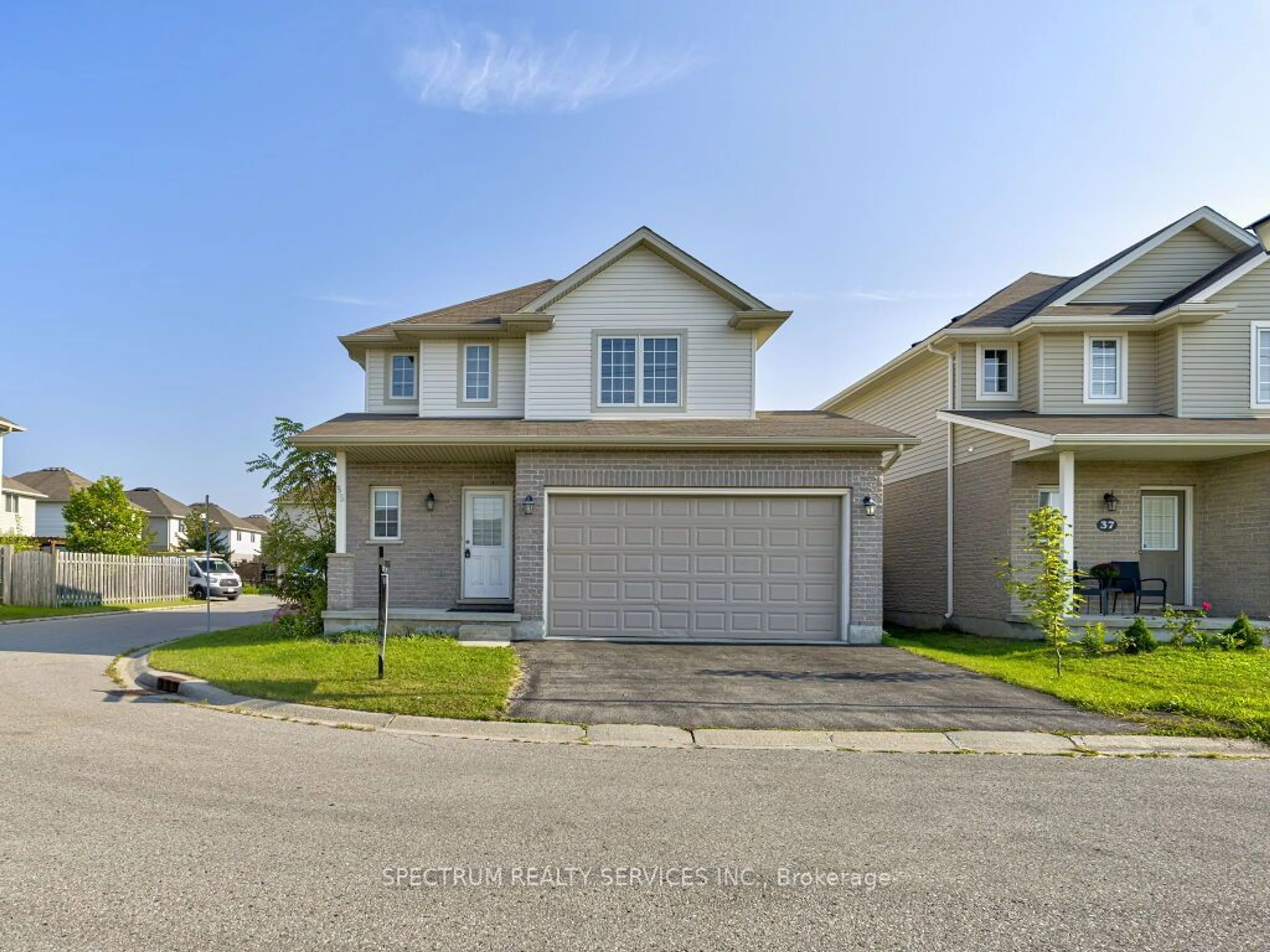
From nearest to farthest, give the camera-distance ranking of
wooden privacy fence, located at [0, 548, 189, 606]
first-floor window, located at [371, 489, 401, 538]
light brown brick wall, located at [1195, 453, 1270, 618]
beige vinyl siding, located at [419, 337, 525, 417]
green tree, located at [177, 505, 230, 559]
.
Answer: light brown brick wall, located at [1195, 453, 1270, 618], first-floor window, located at [371, 489, 401, 538], beige vinyl siding, located at [419, 337, 525, 417], wooden privacy fence, located at [0, 548, 189, 606], green tree, located at [177, 505, 230, 559]

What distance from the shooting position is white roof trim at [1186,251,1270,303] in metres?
15.0

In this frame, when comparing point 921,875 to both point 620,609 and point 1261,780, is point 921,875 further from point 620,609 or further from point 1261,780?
point 620,609

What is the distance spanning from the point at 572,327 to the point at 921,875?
12251 millimetres

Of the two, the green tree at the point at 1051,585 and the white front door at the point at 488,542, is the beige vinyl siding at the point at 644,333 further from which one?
the green tree at the point at 1051,585

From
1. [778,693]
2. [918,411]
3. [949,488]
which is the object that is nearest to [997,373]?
[918,411]

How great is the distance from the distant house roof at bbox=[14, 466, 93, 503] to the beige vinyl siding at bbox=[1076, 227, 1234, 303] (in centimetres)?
4914

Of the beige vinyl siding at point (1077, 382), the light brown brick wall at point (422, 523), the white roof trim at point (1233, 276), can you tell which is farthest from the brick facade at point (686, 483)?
the white roof trim at point (1233, 276)

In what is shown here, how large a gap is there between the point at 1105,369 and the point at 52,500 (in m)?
50.9

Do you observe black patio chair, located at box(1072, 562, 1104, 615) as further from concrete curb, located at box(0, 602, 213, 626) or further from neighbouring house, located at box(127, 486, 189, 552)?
neighbouring house, located at box(127, 486, 189, 552)

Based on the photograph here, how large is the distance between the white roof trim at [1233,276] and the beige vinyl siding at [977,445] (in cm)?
456

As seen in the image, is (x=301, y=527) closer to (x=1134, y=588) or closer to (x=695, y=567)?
(x=695, y=567)

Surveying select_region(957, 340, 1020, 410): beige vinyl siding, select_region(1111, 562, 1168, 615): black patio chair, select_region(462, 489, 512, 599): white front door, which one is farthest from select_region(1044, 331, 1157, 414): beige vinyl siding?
select_region(462, 489, 512, 599): white front door

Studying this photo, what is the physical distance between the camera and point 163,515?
1964 inches

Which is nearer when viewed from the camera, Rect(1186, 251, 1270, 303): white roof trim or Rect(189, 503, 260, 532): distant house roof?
Rect(1186, 251, 1270, 303): white roof trim
